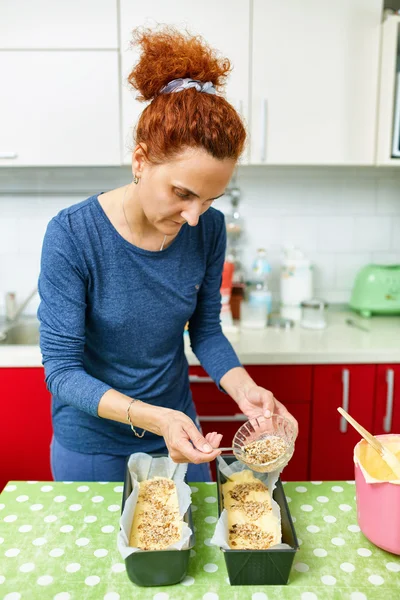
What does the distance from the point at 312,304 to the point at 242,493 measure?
1266 millimetres

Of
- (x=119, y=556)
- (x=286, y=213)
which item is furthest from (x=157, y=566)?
(x=286, y=213)

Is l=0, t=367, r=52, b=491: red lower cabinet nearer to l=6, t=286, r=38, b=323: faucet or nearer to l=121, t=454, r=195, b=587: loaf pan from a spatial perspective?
l=6, t=286, r=38, b=323: faucet

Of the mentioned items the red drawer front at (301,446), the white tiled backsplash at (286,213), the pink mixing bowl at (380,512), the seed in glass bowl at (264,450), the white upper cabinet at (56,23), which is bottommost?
the red drawer front at (301,446)

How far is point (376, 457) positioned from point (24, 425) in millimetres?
1363

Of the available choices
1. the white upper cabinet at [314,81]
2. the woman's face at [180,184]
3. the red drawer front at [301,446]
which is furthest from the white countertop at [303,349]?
the woman's face at [180,184]

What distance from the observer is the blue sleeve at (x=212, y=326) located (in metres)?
1.45

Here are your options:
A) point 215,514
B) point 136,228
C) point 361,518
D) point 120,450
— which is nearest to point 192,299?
point 136,228

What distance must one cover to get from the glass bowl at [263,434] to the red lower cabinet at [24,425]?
1.04 metres

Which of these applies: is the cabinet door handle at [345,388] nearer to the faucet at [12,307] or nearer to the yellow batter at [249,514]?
the yellow batter at [249,514]

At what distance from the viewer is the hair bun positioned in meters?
1.11

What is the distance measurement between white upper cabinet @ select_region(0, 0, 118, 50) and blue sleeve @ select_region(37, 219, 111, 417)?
1.11 metres

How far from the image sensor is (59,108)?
2.05 meters

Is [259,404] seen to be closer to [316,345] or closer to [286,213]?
[316,345]

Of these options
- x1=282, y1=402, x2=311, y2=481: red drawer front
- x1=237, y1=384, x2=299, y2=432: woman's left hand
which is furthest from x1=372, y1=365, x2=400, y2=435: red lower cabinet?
x1=237, y1=384, x2=299, y2=432: woman's left hand
